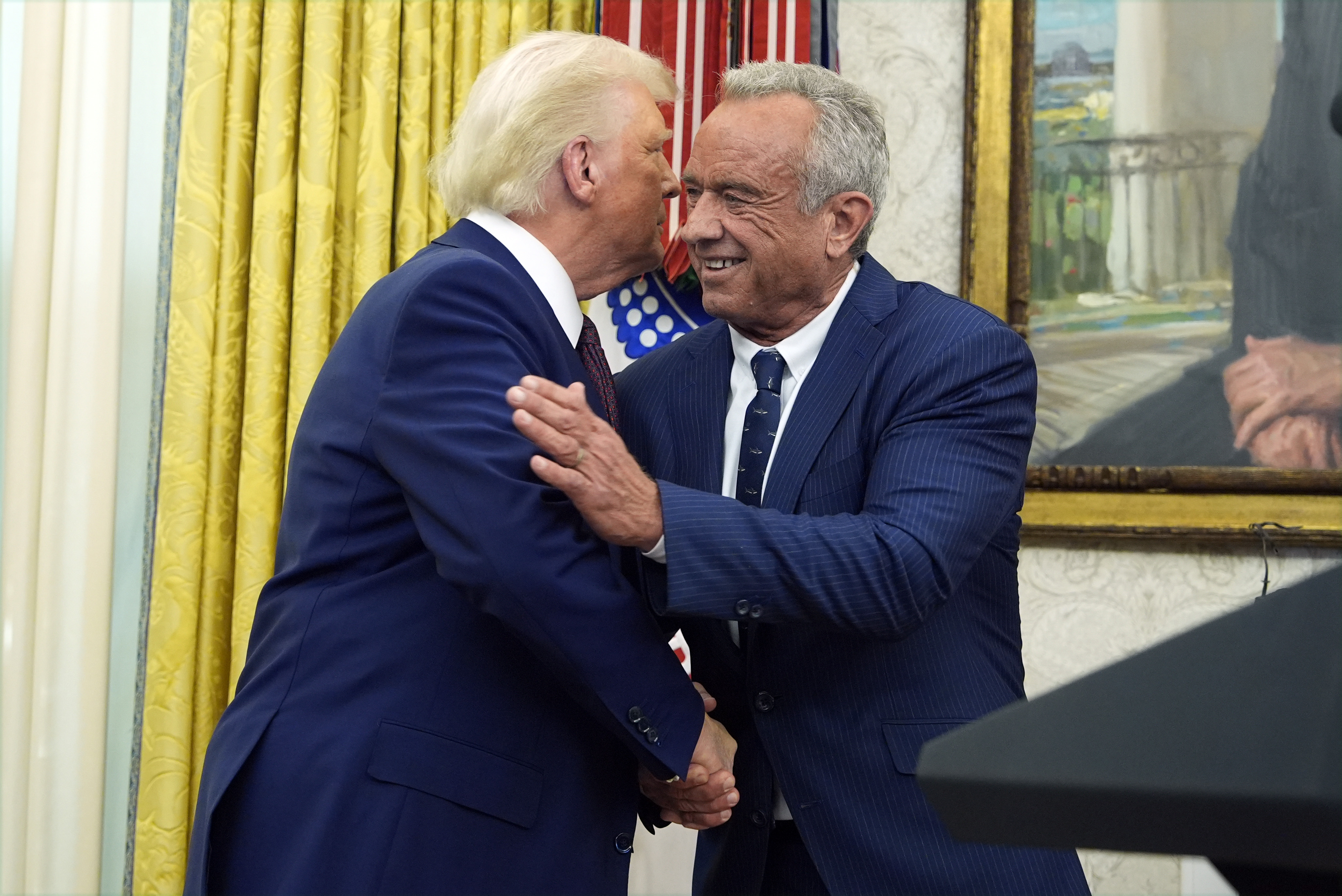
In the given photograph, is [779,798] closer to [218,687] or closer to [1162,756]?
[1162,756]

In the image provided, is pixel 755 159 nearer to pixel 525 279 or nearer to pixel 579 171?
pixel 579 171

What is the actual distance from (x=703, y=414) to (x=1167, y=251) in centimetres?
169

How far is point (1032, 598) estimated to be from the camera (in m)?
3.12

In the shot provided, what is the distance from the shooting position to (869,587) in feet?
5.18

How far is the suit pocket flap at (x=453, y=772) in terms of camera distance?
5.15 ft

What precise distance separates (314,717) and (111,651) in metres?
1.82

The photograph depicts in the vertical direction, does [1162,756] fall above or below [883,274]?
below

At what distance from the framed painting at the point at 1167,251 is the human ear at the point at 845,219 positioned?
117 centimetres

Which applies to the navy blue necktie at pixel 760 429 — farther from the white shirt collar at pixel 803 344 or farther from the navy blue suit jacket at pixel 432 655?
the navy blue suit jacket at pixel 432 655

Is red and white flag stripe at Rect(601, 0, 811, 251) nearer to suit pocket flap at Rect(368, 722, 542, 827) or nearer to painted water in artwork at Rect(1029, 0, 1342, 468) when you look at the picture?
painted water in artwork at Rect(1029, 0, 1342, 468)

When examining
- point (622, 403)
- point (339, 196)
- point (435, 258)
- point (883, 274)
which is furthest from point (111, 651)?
point (883, 274)

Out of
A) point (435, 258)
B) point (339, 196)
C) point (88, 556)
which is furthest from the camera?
point (339, 196)

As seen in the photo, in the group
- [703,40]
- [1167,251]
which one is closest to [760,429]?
[703,40]

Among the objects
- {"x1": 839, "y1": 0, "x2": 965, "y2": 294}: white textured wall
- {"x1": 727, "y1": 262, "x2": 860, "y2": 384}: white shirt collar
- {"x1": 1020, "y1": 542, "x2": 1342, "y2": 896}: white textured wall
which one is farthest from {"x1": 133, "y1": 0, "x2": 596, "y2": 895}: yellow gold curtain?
{"x1": 1020, "y1": 542, "x2": 1342, "y2": 896}: white textured wall
